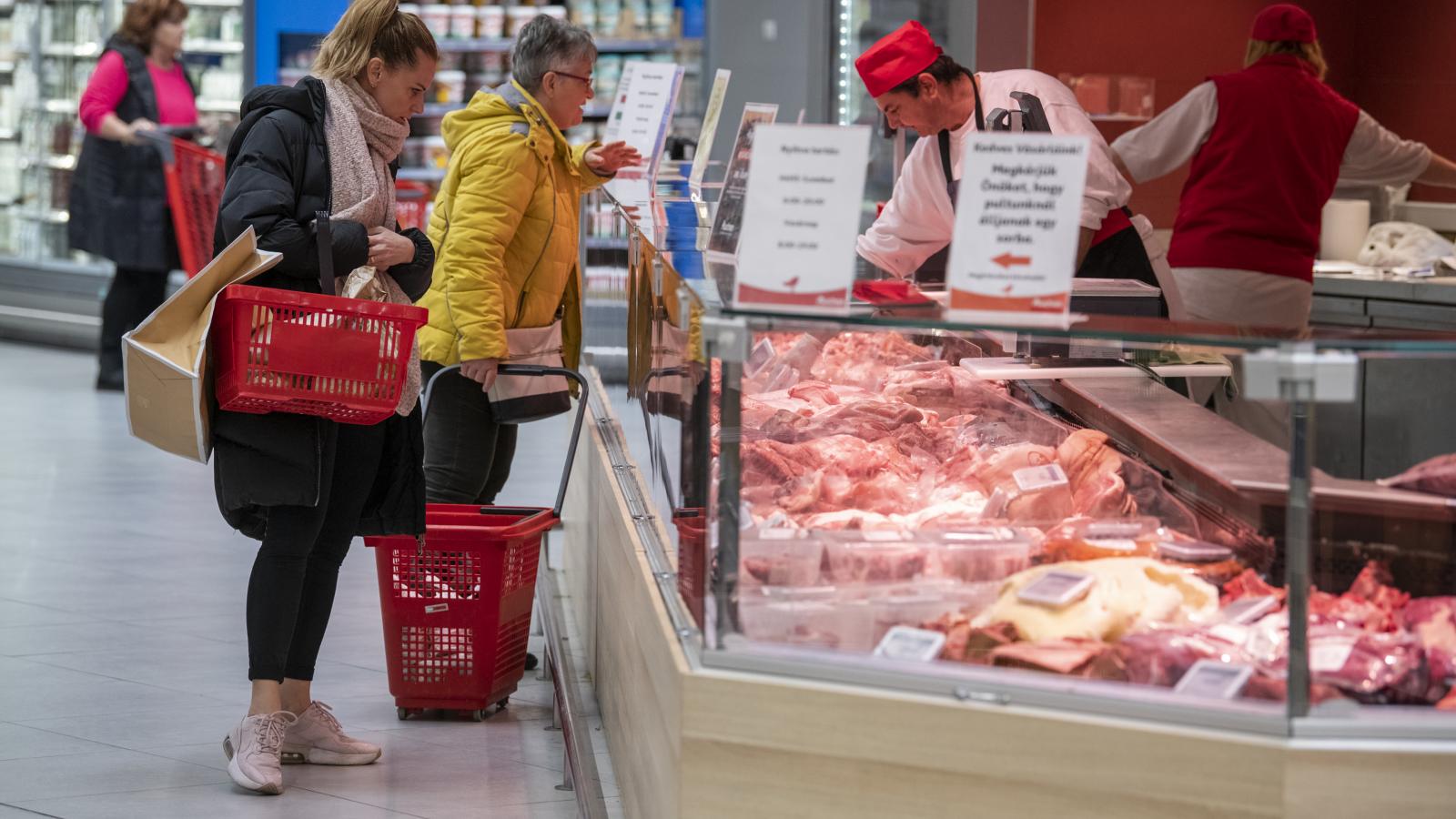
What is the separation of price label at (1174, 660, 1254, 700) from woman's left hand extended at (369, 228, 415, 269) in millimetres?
2012

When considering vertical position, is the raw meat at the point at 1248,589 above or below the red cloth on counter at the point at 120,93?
below

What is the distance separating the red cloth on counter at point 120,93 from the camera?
8867mm

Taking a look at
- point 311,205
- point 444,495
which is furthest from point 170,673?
point 311,205

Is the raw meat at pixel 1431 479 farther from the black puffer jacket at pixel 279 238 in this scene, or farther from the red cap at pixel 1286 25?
the red cap at pixel 1286 25

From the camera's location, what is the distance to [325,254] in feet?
11.0

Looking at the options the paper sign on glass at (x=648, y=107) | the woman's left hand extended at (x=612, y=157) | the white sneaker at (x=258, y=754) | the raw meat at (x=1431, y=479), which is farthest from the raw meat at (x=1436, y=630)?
the paper sign on glass at (x=648, y=107)

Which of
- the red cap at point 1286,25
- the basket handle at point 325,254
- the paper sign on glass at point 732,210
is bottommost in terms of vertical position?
the basket handle at point 325,254

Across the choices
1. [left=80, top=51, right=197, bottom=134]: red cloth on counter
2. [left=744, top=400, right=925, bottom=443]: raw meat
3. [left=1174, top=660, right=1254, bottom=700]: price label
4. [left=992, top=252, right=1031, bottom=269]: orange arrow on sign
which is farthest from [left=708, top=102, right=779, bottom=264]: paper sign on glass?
[left=80, top=51, right=197, bottom=134]: red cloth on counter

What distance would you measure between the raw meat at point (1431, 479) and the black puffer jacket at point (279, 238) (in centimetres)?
204

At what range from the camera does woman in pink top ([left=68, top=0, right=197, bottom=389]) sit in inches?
350

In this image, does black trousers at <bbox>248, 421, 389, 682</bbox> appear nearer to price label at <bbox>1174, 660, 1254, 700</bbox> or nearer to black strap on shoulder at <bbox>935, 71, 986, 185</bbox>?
black strap on shoulder at <bbox>935, 71, 986, 185</bbox>

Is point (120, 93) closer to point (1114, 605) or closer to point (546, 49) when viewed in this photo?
point (546, 49)

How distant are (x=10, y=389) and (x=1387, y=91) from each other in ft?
23.7

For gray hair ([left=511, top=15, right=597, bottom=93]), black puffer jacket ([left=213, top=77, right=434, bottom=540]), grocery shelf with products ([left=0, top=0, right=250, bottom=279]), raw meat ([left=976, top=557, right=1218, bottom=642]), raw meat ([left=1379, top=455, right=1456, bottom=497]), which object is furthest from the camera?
grocery shelf with products ([left=0, top=0, right=250, bottom=279])
